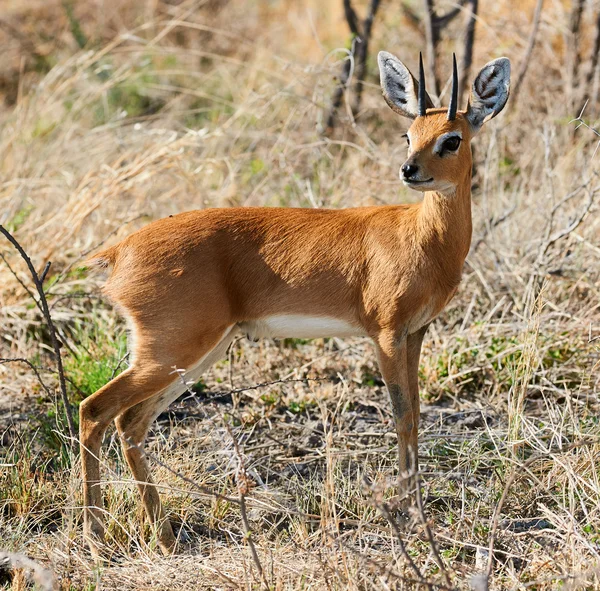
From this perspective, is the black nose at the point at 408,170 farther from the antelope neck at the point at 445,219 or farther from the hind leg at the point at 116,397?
the hind leg at the point at 116,397

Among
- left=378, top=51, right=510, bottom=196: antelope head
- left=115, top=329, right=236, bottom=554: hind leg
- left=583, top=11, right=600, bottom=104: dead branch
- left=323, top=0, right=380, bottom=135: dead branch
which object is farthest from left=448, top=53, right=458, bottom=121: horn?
left=583, top=11, right=600, bottom=104: dead branch

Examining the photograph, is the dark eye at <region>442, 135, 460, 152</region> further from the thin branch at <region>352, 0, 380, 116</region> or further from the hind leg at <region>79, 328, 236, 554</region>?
the thin branch at <region>352, 0, 380, 116</region>

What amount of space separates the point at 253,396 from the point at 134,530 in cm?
158

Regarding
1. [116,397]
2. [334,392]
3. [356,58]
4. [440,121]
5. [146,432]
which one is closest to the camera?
[116,397]

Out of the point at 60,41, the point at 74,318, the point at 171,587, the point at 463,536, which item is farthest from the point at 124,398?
the point at 60,41

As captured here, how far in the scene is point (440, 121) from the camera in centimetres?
438

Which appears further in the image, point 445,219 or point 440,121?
point 445,219

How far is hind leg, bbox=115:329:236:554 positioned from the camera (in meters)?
4.32

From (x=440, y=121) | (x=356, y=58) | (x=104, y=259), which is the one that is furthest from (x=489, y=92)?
(x=356, y=58)

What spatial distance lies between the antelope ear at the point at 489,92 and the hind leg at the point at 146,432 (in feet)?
5.43

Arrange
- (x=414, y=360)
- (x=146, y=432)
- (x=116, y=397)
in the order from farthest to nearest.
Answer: (x=414, y=360) → (x=146, y=432) → (x=116, y=397)

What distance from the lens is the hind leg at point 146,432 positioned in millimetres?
4316

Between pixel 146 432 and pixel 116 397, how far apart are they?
1.51 ft

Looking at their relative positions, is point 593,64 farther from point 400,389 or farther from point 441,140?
point 400,389
